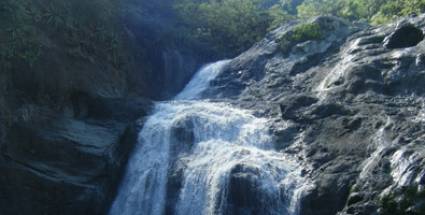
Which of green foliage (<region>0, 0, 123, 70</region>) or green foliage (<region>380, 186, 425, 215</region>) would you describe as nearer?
green foliage (<region>380, 186, 425, 215</region>)

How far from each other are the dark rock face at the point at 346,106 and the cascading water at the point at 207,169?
0.40 metres

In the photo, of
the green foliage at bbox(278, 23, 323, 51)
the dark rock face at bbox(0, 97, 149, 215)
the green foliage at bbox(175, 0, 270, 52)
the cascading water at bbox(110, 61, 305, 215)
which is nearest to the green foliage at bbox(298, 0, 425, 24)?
the green foliage at bbox(175, 0, 270, 52)

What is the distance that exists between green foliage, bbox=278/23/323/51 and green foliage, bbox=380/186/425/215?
54.4 ft

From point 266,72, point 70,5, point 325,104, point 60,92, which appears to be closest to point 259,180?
point 325,104

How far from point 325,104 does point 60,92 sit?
11.5 metres

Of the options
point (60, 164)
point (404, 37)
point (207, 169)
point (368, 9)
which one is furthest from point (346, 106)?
point (368, 9)

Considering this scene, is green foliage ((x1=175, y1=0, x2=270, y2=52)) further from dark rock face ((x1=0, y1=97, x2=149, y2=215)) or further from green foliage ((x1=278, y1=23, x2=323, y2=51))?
dark rock face ((x1=0, y1=97, x2=149, y2=215))

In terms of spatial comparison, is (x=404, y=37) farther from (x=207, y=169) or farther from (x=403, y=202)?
(x=403, y=202)

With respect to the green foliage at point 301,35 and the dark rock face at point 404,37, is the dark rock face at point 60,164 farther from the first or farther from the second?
the green foliage at point 301,35

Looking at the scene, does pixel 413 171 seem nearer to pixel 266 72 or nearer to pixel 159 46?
pixel 266 72

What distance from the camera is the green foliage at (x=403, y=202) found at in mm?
17000

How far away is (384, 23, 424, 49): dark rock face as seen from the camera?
26.7m

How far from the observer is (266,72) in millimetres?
32531

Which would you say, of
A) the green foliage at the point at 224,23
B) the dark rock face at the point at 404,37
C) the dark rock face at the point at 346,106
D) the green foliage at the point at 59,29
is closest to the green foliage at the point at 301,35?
the dark rock face at the point at 346,106
